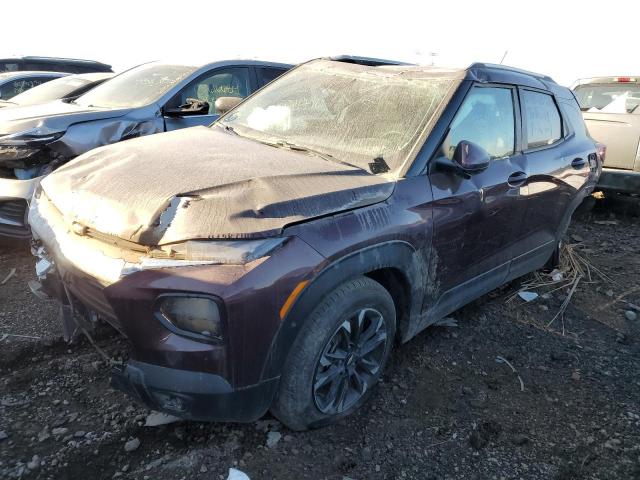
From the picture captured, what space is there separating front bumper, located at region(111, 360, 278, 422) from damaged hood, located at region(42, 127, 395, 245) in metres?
0.52

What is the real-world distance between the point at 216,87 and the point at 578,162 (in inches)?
141

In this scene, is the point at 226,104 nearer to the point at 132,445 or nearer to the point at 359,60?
the point at 359,60

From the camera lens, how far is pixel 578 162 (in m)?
3.88

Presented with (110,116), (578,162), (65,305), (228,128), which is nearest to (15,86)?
(110,116)

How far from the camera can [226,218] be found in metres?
1.93

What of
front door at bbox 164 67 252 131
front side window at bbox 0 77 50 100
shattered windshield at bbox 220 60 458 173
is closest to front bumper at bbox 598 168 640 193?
shattered windshield at bbox 220 60 458 173

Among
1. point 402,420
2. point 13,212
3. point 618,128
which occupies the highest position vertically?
point 618,128

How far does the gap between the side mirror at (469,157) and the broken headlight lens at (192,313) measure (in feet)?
5.03

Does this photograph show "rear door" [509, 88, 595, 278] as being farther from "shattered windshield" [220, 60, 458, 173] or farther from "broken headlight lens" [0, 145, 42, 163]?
"broken headlight lens" [0, 145, 42, 163]

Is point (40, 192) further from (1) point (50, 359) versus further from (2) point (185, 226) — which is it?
(2) point (185, 226)

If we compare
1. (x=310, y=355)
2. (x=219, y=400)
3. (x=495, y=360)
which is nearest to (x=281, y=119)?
(x=310, y=355)

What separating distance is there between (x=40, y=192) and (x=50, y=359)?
0.96 metres

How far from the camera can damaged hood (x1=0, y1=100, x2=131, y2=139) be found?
3.87 meters

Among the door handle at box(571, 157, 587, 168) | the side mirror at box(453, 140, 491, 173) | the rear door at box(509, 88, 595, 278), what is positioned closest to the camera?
the side mirror at box(453, 140, 491, 173)
